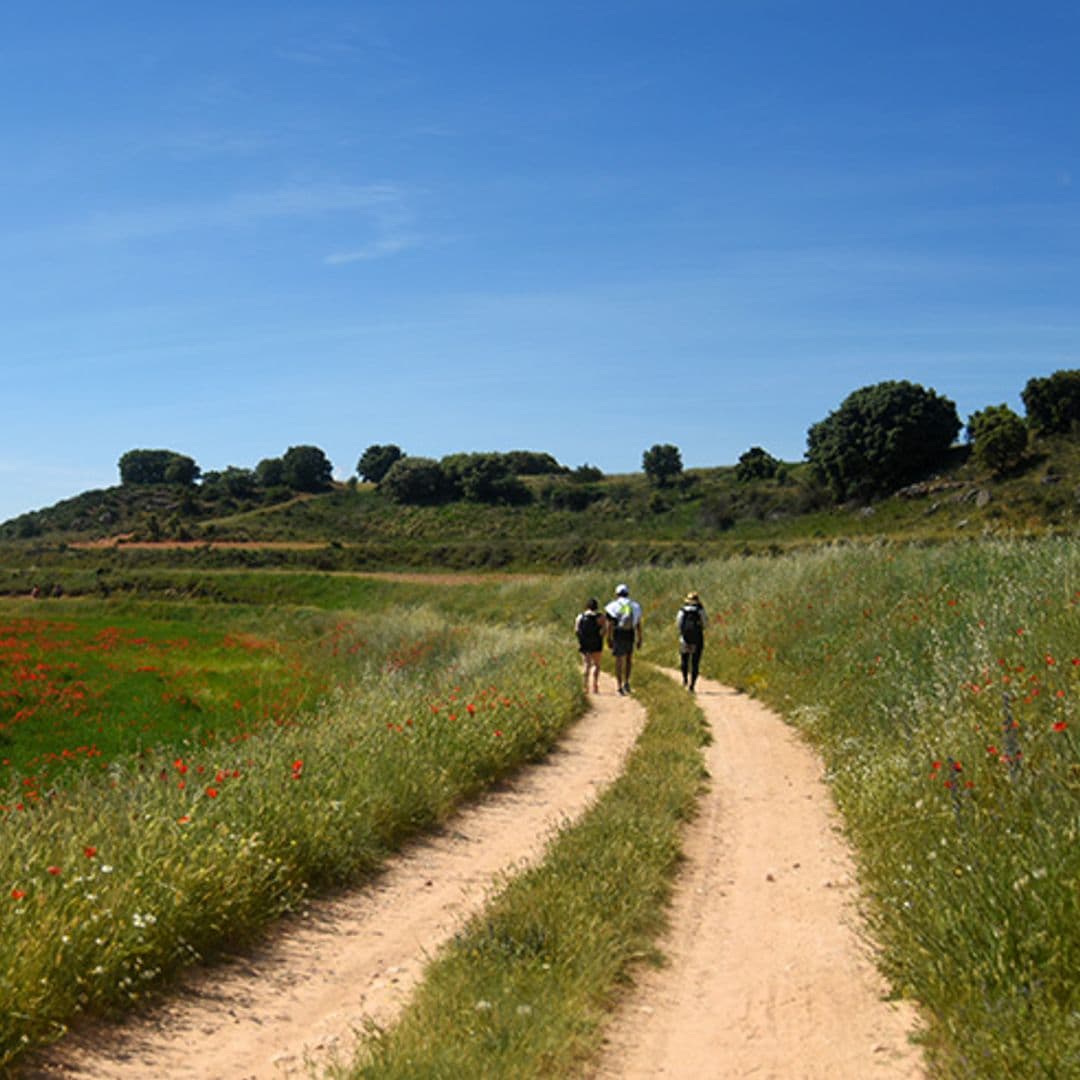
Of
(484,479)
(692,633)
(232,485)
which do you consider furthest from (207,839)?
(232,485)

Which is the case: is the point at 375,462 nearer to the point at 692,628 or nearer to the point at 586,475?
the point at 586,475

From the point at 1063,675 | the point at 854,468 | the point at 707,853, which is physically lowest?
the point at 707,853

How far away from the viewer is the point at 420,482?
310 feet

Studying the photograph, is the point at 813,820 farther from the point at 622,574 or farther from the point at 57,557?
the point at 57,557

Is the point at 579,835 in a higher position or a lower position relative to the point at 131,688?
higher

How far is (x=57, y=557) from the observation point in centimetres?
7531

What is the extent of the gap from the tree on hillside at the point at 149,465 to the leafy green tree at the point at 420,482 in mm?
40481

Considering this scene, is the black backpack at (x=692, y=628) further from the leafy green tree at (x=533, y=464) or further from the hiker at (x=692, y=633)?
the leafy green tree at (x=533, y=464)

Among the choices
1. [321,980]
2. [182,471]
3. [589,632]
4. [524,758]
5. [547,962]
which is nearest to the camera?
[547,962]

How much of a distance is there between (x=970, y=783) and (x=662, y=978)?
2575mm

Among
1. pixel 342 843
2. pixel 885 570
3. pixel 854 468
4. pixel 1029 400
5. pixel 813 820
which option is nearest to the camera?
pixel 342 843

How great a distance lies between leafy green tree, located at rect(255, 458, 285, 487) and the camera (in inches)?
4486

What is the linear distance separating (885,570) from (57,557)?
6873 cm

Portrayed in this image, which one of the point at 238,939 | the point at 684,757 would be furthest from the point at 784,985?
the point at 684,757
